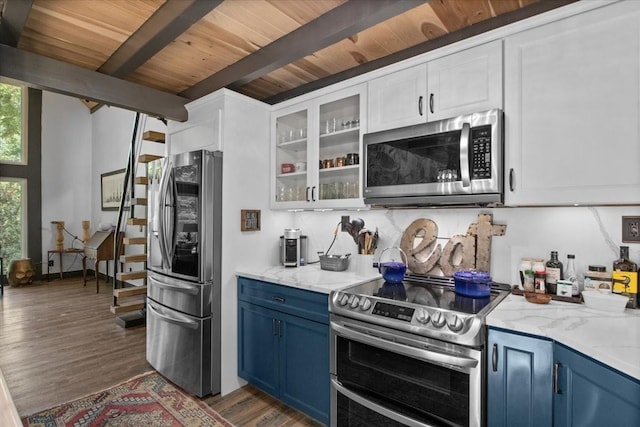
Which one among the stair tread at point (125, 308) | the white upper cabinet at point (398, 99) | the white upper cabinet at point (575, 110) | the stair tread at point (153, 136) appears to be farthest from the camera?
the stair tread at point (125, 308)

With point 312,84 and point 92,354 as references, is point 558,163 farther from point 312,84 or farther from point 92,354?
point 92,354

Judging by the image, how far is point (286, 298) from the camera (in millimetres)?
2199

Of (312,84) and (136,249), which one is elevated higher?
(312,84)

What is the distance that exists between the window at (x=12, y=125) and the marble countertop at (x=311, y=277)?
21.8ft

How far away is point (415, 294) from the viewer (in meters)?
1.85

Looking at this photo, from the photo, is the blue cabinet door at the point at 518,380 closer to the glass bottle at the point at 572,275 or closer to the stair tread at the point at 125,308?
the glass bottle at the point at 572,275

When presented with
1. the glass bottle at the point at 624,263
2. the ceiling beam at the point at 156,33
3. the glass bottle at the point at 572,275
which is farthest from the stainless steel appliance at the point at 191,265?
the glass bottle at the point at 624,263

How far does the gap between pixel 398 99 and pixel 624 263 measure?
1467 mm

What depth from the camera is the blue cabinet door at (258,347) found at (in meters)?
2.29

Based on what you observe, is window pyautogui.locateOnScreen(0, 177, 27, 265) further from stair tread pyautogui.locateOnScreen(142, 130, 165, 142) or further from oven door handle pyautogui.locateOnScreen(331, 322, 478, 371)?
oven door handle pyautogui.locateOnScreen(331, 322, 478, 371)

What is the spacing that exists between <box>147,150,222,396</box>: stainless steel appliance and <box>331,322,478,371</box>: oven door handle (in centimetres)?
108

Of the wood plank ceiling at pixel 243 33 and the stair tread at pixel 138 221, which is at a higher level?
the wood plank ceiling at pixel 243 33

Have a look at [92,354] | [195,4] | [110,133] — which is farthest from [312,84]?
[110,133]

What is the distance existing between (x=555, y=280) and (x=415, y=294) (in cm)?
74
